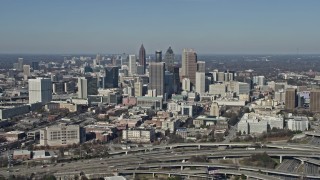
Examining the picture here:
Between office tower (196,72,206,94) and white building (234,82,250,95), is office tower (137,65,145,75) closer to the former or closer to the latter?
office tower (196,72,206,94)

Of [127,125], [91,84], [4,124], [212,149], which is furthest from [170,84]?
[212,149]

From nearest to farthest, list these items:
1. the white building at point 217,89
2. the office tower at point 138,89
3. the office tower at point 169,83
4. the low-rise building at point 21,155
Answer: the low-rise building at point 21,155 → the office tower at point 138,89 → the office tower at point 169,83 → the white building at point 217,89

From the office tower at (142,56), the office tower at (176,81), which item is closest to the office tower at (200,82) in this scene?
the office tower at (176,81)

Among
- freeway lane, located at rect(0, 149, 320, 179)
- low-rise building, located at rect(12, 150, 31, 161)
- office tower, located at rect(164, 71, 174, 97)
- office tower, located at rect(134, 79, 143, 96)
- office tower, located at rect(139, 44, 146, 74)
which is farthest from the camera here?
office tower, located at rect(139, 44, 146, 74)

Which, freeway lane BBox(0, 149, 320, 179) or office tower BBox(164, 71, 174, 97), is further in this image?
office tower BBox(164, 71, 174, 97)

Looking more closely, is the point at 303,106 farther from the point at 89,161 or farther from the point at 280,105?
the point at 89,161

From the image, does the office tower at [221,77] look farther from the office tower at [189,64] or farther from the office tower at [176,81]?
the office tower at [176,81]

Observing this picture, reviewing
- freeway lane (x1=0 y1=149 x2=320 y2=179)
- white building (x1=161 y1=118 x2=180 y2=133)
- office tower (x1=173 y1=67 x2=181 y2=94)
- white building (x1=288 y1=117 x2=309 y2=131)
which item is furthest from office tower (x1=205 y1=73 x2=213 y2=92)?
freeway lane (x1=0 y1=149 x2=320 y2=179)
